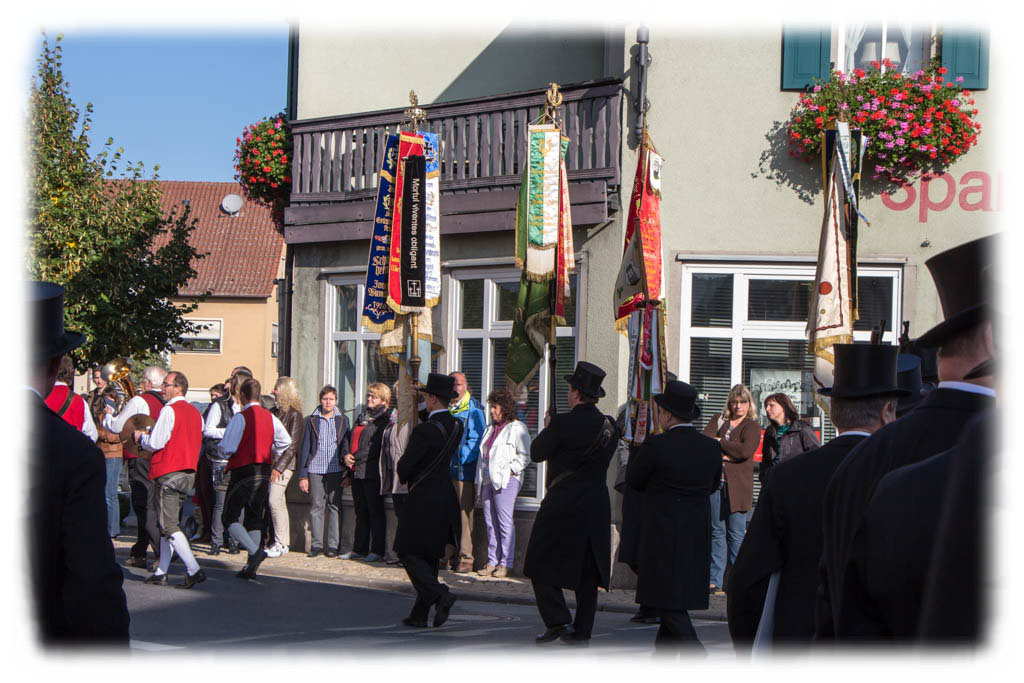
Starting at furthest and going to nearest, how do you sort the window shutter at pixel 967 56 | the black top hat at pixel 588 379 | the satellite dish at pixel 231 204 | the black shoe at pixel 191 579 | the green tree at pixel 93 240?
the satellite dish at pixel 231 204
the green tree at pixel 93 240
the window shutter at pixel 967 56
the black shoe at pixel 191 579
the black top hat at pixel 588 379

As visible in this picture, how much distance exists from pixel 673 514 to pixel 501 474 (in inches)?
183

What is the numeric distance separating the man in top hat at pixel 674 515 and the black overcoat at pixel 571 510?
0.77 metres

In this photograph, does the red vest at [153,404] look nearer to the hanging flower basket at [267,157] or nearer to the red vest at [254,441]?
the red vest at [254,441]

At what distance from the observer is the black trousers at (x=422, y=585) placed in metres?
9.07

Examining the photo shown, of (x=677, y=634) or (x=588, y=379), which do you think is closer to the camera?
(x=677, y=634)

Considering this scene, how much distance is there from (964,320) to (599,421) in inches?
244

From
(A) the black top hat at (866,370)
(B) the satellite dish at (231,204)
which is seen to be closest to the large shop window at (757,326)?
(A) the black top hat at (866,370)

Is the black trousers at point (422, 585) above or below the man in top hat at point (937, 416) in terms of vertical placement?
below

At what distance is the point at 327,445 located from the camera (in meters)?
13.9

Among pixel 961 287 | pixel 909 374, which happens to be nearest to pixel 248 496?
pixel 909 374

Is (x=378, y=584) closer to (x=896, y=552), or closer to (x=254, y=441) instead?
(x=254, y=441)

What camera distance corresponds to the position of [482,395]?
46.0ft

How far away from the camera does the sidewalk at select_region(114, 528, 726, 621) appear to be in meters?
11.0

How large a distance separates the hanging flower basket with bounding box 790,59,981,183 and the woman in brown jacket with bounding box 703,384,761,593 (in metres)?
2.78
